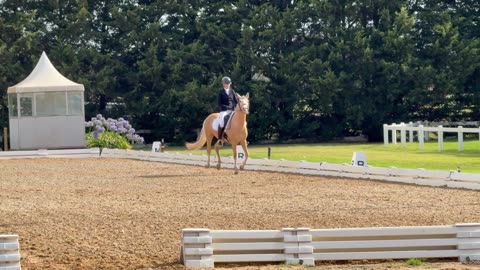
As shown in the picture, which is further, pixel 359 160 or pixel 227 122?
pixel 227 122

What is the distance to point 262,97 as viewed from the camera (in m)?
49.7

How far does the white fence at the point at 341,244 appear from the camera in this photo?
12758 mm

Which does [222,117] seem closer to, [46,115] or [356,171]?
[356,171]

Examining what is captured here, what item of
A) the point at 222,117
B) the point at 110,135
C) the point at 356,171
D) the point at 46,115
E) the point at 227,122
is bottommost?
the point at 356,171

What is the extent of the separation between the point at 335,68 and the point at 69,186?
1146 inches

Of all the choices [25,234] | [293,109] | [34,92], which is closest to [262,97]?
[293,109]

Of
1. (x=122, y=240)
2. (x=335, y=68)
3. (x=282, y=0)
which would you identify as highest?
(x=282, y=0)

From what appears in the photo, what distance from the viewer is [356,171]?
2431cm

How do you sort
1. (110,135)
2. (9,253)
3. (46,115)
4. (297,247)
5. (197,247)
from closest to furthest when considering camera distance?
(9,253) → (197,247) → (297,247) → (110,135) → (46,115)

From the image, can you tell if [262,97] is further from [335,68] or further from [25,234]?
[25,234]

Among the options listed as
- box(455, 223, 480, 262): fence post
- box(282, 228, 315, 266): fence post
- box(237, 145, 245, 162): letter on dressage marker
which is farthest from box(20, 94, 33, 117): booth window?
box(455, 223, 480, 262): fence post

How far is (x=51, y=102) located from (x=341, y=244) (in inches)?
1203

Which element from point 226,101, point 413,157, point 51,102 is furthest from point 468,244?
point 51,102

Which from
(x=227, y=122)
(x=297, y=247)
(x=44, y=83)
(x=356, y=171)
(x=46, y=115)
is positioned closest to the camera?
(x=297, y=247)
